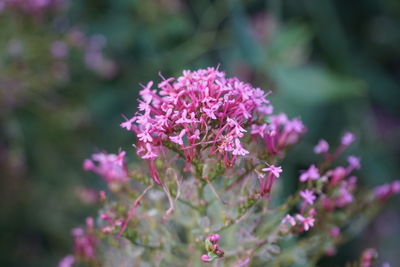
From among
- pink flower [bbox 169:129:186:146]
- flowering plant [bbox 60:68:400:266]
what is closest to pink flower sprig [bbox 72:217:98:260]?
flowering plant [bbox 60:68:400:266]

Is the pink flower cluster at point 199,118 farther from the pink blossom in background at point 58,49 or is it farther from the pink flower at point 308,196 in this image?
the pink blossom in background at point 58,49

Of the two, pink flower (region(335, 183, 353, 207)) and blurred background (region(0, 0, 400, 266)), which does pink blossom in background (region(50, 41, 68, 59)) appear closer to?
blurred background (region(0, 0, 400, 266))

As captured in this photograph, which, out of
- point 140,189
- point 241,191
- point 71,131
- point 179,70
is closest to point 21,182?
point 71,131

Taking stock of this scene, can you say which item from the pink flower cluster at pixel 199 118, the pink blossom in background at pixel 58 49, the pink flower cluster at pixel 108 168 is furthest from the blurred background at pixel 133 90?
the pink flower cluster at pixel 199 118

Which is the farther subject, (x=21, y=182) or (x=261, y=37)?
(x=261, y=37)

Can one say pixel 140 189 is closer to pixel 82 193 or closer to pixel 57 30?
pixel 82 193
